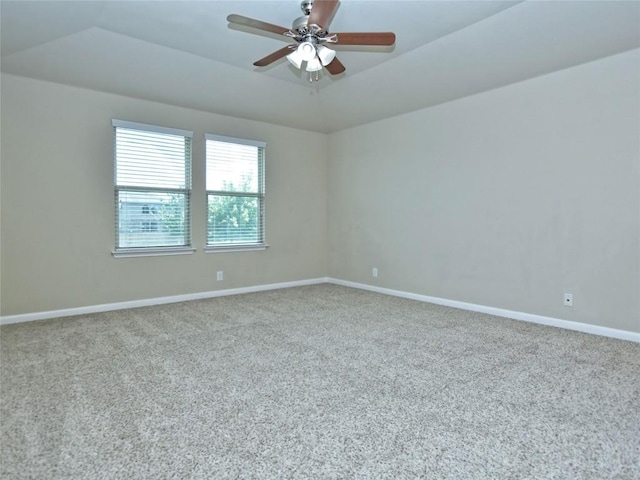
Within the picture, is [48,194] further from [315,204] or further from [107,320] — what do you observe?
[315,204]

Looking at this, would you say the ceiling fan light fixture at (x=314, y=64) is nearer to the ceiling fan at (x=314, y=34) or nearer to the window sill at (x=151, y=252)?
the ceiling fan at (x=314, y=34)

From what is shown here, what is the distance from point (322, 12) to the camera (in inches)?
93.8

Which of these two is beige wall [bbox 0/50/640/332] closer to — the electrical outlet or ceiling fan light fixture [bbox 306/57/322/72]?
the electrical outlet

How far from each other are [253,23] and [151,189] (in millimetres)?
2707

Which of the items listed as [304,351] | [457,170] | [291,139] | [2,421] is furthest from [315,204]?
[2,421]

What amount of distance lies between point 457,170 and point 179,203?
3.47 meters

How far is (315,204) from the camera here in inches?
242

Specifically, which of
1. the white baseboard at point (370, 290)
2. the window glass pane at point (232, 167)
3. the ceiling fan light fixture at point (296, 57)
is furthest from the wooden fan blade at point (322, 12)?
→ the white baseboard at point (370, 290)

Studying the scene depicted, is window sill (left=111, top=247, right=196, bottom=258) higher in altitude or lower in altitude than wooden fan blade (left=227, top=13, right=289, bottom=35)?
lower

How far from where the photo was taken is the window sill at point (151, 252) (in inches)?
171

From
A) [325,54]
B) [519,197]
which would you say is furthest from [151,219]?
[519,197]

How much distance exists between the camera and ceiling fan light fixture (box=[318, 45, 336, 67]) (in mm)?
2750

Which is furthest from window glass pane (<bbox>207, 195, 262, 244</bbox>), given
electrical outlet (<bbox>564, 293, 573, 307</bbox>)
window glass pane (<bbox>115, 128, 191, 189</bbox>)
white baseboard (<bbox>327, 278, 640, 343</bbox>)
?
electrical outlet (<bbox>564, 293, 573, 307</bbox>)

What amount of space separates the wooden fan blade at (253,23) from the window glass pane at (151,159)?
100 inches
